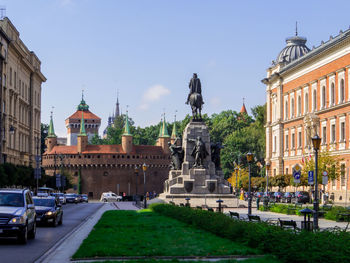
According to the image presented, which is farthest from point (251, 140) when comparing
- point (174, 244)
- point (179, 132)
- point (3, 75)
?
point (174, 244)

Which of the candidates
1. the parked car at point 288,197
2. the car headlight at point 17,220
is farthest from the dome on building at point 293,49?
the car headlight at point 17,220

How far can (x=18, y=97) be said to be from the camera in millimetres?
83562

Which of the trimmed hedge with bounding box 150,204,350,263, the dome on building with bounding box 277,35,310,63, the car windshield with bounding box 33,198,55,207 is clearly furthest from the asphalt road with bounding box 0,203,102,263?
the dome on building with bounding box 277,35,310,63

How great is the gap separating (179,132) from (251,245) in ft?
443

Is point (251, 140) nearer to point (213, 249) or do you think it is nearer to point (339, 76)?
point (339, 76)

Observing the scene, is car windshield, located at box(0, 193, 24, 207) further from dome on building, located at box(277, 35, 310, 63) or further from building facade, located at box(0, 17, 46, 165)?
dome on building, located at box(277, 35, 310, 63)

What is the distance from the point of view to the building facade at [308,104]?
233ft

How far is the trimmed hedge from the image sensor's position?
1341 cm

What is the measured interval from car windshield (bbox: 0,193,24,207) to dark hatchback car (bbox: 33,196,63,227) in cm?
721

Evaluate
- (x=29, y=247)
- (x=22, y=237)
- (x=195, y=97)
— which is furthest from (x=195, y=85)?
(x=29, y=247)

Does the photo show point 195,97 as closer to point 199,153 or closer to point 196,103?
point 196,103

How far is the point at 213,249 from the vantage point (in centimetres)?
1719

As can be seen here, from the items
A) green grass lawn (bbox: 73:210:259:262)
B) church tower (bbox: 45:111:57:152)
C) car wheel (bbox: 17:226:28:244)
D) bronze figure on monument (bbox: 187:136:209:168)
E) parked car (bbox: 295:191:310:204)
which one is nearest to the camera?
green grass lawn (bbox: 73:210:259:262)

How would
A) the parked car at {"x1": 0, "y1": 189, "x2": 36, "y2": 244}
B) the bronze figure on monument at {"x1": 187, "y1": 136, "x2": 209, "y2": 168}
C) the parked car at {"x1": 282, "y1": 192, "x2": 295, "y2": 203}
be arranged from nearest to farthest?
1. the parked car at {"x1": 0, "y1": 189, "x2": 36, "y2": 244}
2. the bronze figure on monument at {"x1": 187, "y1": 136, "x2": 209, "y2": 168}
3. the parked car at {"x1": 282, "y1": 192, "x2": 295, "y2": 203}
